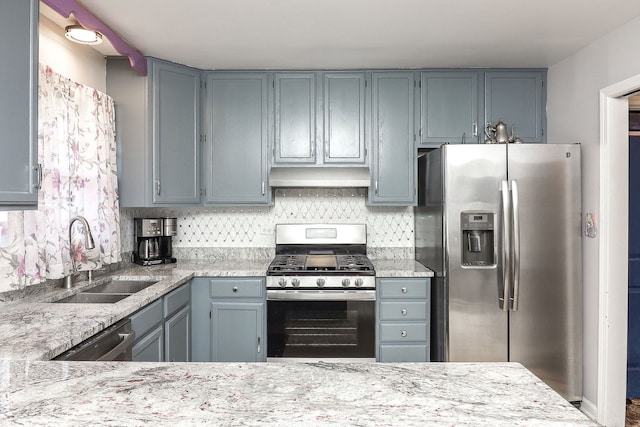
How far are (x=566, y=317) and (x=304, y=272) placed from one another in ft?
5.96

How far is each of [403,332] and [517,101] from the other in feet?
6.75

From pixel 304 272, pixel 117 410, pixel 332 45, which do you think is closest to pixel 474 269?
pixel 304 272

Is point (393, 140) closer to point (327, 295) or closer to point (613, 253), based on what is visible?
point (327, 295)

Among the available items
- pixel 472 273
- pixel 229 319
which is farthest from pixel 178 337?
pixel 472 273

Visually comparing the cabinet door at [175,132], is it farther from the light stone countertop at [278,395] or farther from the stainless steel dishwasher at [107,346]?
the light stone countertop at [278,395]

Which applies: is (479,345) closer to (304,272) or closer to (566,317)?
(566,317)

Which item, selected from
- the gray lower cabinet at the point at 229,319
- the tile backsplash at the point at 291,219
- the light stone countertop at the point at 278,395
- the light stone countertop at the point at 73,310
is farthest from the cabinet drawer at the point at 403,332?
the light stone countertop at the point at 278,395

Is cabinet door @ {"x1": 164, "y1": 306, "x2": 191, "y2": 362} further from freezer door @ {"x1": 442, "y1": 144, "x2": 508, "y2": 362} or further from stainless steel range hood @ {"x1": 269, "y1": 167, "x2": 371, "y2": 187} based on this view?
freezer door @ {"x1": 442, "y1": 144, "x2": 508, "y2": 362}

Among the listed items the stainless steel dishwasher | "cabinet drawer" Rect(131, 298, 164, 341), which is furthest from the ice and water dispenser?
the stainless steel dishwasher

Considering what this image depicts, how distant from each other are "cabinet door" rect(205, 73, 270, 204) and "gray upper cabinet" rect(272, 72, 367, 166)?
0.14 m

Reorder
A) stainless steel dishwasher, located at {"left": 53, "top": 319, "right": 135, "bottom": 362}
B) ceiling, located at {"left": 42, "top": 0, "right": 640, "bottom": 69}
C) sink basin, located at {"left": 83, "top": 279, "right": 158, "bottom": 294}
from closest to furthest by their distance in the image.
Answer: stainless steel dishwasher, located at {"left": 53, "top": 319, "right": 135, "bottom": 362} → ceiling, located at {"left": 42, "top": 0, "right": 640, "bottom": 69} → sink basin, located at {"left": 83, "top": 279, "right": 158, "bottom": 294}

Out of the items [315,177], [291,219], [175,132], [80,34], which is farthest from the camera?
[291,219]

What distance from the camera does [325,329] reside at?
302 cm

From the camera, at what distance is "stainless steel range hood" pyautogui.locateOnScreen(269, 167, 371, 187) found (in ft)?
10.9
